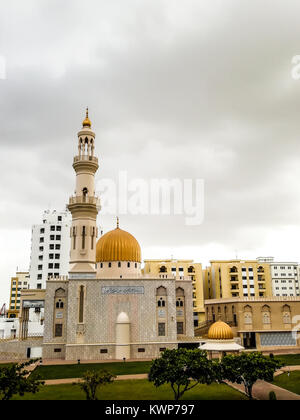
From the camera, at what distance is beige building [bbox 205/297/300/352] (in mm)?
48844

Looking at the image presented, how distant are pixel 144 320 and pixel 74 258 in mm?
10989

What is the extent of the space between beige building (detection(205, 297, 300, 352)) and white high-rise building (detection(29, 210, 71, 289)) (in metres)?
34.2

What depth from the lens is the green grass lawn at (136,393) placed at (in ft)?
73.9

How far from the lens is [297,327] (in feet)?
164

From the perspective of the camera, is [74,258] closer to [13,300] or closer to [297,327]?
[297,327]

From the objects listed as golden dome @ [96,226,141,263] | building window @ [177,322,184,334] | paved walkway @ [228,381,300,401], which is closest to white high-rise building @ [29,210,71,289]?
golden dome @ [96,226,141,263]

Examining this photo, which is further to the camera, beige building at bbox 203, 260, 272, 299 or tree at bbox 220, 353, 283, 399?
beige building at bbox 203, 260, 272, 299

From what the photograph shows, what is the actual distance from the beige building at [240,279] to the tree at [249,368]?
53.0 m

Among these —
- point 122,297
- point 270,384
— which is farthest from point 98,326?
point 270,384

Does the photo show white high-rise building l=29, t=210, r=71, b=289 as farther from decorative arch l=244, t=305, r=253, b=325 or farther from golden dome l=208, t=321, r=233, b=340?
golden dome l=208, t=321, r=233, b=340

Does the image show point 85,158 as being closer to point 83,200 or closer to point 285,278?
point 83,200

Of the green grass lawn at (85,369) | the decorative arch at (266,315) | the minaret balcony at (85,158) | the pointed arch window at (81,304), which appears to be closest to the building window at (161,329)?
the green grass lawn at (85,369)

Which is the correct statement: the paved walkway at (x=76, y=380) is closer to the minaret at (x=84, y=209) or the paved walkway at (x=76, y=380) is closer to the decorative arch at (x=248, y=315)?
the minaret at (x=84, y=209)

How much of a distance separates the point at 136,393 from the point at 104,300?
64.0 ft
